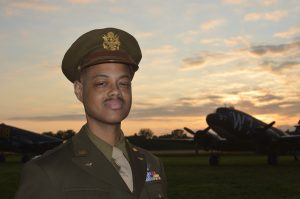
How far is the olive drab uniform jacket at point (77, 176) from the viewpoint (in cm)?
248

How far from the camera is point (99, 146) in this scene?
111 inches

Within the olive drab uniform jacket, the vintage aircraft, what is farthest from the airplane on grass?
the olive drab uniform jacket

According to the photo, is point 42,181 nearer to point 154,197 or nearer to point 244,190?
point 154,197

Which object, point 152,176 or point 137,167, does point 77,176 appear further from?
point 152,176

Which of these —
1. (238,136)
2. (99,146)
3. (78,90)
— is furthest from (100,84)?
(238,136)

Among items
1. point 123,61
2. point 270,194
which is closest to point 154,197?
point 123,61

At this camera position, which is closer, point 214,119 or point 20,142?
point 214,119

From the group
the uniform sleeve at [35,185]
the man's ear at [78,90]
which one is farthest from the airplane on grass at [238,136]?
the uniform sleeve at [35,185]

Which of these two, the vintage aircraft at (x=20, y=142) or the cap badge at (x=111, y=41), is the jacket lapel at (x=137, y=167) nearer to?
the cap badge at (x=111, y=41)

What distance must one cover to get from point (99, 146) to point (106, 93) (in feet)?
1.17

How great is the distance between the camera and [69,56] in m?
2.98

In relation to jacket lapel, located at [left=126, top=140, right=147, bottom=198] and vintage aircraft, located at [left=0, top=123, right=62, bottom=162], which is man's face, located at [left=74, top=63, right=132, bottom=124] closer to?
jacket lapel, located at [left=126, top=140, right=147, bottom=198]

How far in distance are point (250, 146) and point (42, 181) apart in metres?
37.7

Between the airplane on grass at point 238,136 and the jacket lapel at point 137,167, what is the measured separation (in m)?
34.1
